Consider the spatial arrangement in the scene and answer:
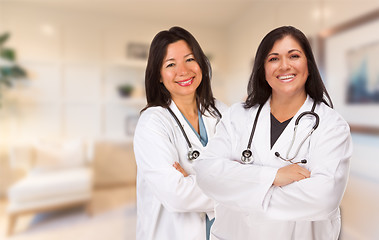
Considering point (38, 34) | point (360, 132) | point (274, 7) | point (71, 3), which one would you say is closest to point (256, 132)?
point (274, 7)

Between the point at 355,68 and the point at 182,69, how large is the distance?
2.99 feet

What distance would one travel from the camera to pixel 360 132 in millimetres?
1145

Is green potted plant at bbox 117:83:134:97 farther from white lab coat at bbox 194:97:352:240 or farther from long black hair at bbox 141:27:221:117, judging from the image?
white lab coat at bbox 194:97:352:240

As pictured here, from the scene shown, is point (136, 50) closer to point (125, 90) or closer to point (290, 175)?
point (125, 90)

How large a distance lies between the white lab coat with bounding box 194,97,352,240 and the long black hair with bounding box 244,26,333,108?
2 centimetres

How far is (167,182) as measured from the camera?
0.56m

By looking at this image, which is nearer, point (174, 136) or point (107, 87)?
point (174, 136)

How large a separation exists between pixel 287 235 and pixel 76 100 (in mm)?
2353

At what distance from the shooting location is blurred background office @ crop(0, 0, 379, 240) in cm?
91

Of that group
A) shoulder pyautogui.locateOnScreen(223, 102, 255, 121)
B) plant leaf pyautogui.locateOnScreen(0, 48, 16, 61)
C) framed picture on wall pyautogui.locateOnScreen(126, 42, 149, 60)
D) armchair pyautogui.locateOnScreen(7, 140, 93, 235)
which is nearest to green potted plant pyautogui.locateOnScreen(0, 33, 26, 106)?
plant leaf pyautogui.locateOnScreen(0, 48, 16, 61)

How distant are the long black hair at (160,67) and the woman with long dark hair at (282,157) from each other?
0.51ft

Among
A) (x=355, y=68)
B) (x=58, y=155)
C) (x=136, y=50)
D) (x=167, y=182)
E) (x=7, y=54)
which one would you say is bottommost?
(x=58, y=155)

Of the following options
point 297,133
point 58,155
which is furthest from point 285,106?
point 58,155

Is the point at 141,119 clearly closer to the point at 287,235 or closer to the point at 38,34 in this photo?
the point at 287,235
